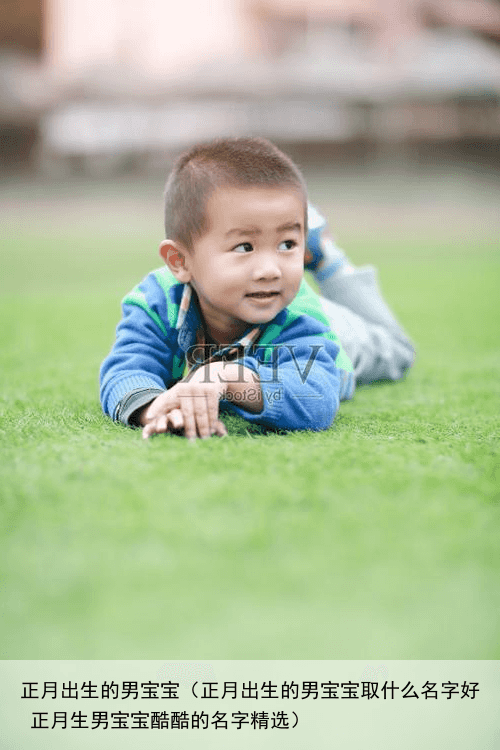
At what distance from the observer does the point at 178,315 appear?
1.72m

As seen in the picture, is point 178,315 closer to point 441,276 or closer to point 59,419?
point 59,419

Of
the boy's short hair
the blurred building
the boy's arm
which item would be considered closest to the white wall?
the blurred building

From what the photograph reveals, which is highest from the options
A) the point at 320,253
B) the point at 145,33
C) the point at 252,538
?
the point at 145,33

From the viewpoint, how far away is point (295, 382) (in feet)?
5.11

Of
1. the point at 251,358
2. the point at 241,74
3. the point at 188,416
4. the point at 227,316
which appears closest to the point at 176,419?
the point at 188,416

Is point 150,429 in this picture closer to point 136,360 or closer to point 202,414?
point 202,414

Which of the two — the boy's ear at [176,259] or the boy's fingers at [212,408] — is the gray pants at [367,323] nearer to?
the boy's ear at [176,259]

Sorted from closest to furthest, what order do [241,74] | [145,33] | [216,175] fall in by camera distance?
[216,175] < [145,33] < [241,74]

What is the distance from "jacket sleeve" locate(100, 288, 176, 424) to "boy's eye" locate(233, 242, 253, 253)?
27cm

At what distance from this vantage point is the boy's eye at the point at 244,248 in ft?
5.14

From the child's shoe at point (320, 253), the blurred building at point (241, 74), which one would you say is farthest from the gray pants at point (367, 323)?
the blurred building at point (241, 74)

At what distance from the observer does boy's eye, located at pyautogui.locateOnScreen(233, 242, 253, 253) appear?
1.57 m

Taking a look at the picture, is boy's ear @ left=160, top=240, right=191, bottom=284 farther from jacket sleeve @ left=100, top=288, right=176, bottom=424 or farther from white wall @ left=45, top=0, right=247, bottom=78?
white wall @ left=45, top=0, right=247, bottom=78

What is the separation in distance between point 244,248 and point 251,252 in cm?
2
